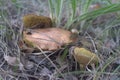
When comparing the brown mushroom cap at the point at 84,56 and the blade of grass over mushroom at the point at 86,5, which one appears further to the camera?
the blade of grass over mushroom at the point at 86,5

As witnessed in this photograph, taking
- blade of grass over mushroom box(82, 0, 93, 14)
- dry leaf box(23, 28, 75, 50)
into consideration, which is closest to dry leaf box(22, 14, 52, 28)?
dry leaf box(23, 28, 75, 50)

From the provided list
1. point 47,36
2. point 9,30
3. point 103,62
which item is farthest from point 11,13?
point 103,62

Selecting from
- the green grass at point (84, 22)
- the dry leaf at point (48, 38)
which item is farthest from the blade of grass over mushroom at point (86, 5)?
the dry leaf at point (48, 38)

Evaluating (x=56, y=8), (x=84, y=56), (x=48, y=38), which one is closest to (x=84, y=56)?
(x=84, y=56)

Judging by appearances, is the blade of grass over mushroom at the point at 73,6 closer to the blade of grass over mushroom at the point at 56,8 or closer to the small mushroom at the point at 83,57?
the blade of grass over mushroom at the point at 56,8

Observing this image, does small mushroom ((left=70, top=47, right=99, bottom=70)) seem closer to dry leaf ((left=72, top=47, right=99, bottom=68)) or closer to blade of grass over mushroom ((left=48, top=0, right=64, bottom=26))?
dry leaf ((left=72, top=47, right=99, bottom=68))
